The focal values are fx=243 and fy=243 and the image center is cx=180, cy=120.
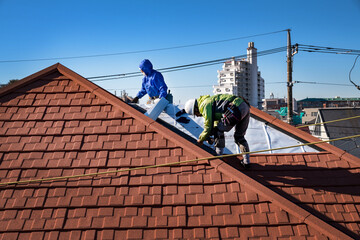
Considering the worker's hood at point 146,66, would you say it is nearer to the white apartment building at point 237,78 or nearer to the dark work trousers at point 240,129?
the dark work trousers at point 240,129

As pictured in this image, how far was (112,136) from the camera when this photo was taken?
11.8 ft

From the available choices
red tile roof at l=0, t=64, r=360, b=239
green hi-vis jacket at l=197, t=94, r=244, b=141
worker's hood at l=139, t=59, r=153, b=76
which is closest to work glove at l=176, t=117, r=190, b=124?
green hi-vis jacket at l=197, t=94, r=244, b=141

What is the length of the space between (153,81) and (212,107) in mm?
3483

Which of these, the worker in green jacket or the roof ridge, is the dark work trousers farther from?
the roof ridge

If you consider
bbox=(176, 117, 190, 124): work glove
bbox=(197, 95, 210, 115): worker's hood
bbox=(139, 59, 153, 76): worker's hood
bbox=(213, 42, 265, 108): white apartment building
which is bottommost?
bbox=(197, 95, 210, 115): worker's hood

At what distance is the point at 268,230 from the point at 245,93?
8721cm

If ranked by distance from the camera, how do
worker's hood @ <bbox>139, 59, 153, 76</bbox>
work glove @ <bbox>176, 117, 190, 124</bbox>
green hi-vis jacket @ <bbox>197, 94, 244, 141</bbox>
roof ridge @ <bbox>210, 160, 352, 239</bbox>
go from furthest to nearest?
worker's hood @ <bbox>139, 59, 153, 76</bbox> < work glove @ <bbox>176, 117, 190, 124</bbox> < green hi-vis jacket @ <bbox>197, 94, 244, 141</bbox> < roof ridge @ <bbox>210, 160, 352, 239</bbox>

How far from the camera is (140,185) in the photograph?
3.06 m

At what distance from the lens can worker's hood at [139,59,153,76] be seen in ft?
22.0

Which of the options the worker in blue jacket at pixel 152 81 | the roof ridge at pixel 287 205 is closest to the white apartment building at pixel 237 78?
the worker in blue jacket at pixel 152 81

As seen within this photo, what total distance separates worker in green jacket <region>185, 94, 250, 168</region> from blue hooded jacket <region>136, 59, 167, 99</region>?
3072mm

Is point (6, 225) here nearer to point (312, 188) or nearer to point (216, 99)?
point (216, 99)

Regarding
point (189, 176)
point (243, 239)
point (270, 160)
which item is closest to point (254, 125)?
point (270, 160)

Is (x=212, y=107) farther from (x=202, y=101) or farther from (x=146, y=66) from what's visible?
(x=146, y=66)
